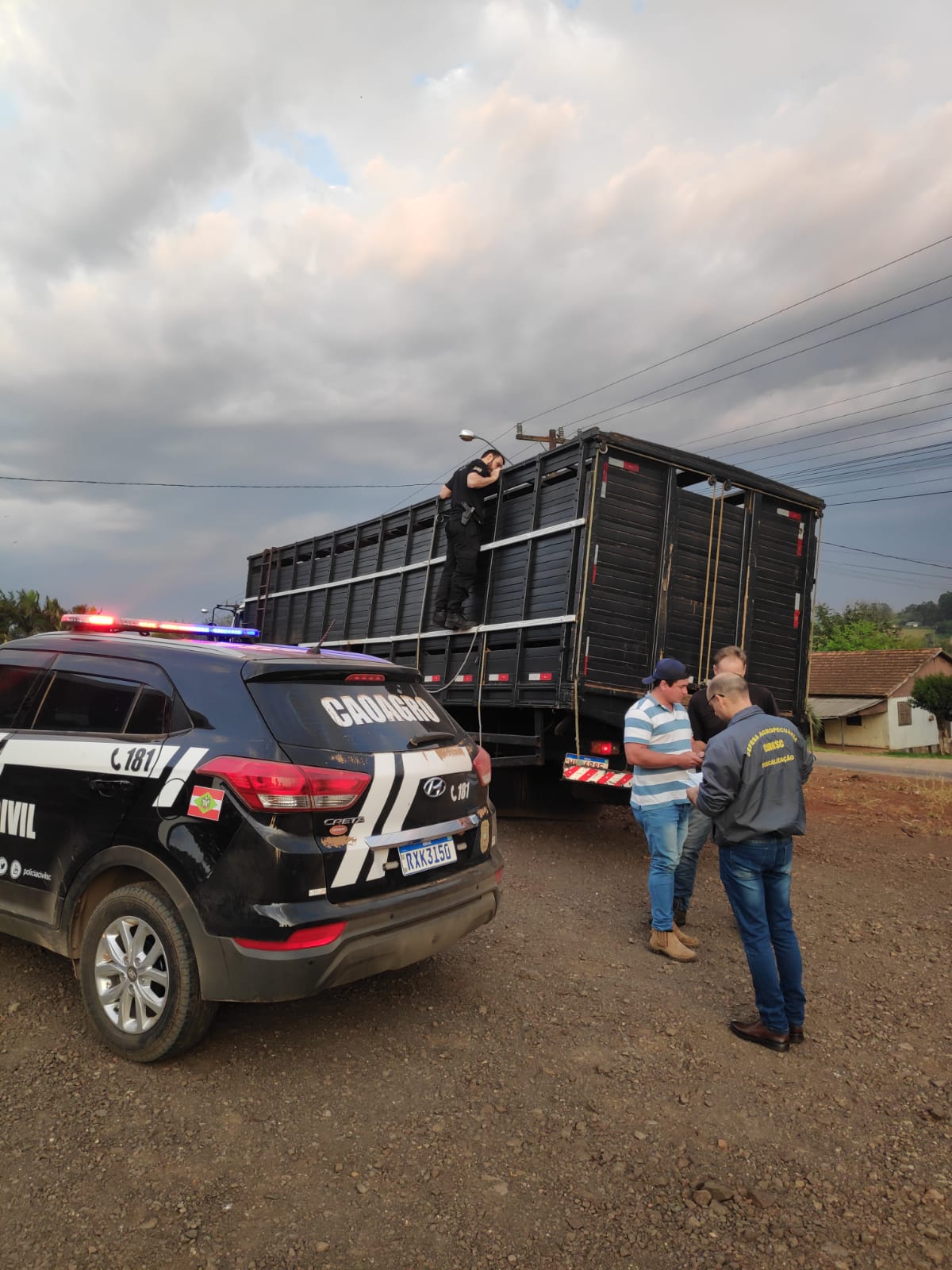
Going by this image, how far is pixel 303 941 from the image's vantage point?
2764 millimetres

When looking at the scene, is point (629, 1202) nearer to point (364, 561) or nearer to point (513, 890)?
point (513, 890)

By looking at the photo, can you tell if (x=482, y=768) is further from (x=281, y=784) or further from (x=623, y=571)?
(x=623, y=571)

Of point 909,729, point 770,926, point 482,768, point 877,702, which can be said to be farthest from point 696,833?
point 909,729

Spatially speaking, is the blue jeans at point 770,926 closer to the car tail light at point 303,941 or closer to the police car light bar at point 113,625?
the car tail light at point 303,941

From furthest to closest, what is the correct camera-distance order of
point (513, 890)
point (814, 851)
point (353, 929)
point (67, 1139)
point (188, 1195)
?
point (814, 851), point (513, 890), point (353, 929), point (67, 1139), point (188, 1195)

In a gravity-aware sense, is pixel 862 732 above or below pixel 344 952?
above

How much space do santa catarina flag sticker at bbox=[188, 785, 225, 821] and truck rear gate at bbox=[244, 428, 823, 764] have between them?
3791mm

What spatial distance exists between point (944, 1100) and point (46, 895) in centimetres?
368

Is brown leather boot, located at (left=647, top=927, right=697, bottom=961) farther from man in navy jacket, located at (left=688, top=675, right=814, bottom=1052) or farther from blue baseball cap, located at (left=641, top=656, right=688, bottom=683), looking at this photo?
blue baseball cap, located at (left=641, top=656, right=688, bottom=683)

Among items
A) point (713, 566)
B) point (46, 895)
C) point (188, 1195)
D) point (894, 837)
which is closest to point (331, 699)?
point (46, 895)

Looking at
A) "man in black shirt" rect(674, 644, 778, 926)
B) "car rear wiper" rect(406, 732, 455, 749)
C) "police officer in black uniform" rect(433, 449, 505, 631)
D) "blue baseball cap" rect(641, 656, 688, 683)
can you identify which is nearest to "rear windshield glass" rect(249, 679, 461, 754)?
"car rear wiper" rect(406, 732, 455, 749)

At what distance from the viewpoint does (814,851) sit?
22.8ft

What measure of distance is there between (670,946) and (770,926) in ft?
3.30

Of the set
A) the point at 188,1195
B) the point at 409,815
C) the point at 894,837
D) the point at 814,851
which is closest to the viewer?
the point at 188,1195
